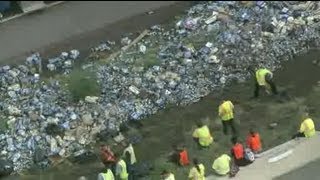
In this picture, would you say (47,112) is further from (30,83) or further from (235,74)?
(235,74)

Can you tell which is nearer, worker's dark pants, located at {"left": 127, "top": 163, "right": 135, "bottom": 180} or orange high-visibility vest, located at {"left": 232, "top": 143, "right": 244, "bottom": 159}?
orange high-visibility vest, located at {"left": 232, "top": 143, "right": 244, "bottom": 159}

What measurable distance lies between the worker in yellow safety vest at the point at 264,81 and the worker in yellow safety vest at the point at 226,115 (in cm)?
151

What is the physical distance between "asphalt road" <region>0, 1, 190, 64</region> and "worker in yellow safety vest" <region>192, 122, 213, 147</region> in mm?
6397

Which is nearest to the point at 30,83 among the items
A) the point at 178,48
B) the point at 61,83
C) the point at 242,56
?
the point at 61,83

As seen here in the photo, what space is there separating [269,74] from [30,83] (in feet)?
22.7

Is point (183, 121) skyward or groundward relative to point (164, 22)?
groundward

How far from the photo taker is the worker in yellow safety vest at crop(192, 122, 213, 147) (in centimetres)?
1984

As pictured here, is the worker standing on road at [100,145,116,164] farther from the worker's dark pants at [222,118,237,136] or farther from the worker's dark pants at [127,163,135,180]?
the worker's dark pants at [222,118,237,136]

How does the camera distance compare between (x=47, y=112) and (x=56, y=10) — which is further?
(x=56, y=10)

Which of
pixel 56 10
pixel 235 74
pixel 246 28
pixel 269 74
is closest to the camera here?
pixel 269 74

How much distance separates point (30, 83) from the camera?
22812 mm

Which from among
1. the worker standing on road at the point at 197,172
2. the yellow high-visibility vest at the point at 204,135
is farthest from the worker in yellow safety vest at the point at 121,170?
the yellow high-visibility vest at the point at 204,135

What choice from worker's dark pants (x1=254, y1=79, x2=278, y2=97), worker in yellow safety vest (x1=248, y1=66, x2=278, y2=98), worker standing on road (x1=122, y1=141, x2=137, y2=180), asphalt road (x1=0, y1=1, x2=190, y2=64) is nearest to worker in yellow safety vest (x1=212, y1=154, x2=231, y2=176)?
worker standing on road (x1=122, y1=141, x2=137, y2=180)

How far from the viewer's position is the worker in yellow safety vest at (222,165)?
18406 mm
